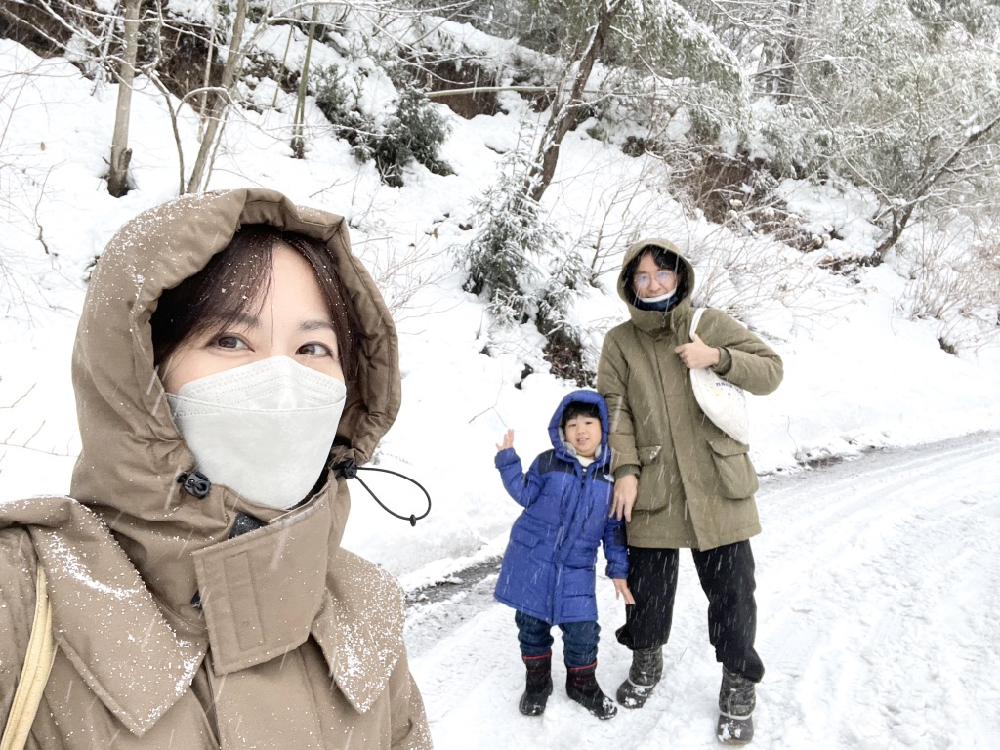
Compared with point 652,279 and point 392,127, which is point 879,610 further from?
point 392,127

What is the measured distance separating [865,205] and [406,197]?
1221cm

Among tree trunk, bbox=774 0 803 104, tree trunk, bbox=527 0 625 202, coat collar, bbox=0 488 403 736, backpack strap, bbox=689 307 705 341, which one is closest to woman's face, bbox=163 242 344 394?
coat collar, bbox=0 488 403 736

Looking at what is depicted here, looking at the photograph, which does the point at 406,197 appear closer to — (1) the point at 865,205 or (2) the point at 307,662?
(2) the point at 307,662

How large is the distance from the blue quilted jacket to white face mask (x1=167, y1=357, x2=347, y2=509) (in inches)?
79.6

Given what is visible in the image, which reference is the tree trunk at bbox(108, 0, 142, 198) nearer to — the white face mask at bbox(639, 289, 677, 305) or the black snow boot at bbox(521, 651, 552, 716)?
the white face mask at bbox(639, 289, 677, 305)

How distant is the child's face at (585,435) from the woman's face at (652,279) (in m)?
0.63

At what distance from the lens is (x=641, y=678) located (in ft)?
10.9

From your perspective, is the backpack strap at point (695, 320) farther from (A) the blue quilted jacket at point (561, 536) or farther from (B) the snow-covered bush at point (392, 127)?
(B) the snow-covered bush at point (392, 127)

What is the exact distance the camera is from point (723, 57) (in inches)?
393

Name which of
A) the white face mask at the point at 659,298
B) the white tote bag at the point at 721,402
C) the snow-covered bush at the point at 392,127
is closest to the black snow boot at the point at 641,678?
the white tote bag at the point at 721,402

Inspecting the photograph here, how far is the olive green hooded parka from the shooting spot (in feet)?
9.95

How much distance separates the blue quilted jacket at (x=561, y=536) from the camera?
3.09m

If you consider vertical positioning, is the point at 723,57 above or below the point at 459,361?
above

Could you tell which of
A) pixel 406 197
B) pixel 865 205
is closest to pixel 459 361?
pixel 406 197
